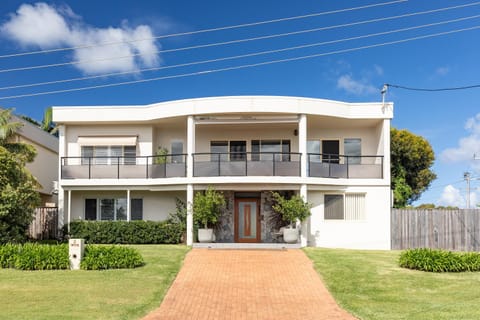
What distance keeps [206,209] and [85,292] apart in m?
9.61

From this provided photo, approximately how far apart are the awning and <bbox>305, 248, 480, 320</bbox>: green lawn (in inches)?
488

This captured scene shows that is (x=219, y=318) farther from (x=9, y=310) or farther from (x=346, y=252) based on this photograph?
(x=346, y=252)

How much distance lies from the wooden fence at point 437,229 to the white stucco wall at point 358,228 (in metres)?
0.58

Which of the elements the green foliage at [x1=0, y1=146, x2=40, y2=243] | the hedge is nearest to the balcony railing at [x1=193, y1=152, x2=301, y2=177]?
the hedge

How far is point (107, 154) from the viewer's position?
1094 inches

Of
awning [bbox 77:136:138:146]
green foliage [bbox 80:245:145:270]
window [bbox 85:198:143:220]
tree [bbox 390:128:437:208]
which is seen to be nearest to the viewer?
green foliage [bbox 80:245:145:270]

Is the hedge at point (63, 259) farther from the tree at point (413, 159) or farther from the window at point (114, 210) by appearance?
the tree at point (413, 159)

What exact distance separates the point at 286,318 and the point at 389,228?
14125mm

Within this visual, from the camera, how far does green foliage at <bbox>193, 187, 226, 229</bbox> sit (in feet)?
77.1

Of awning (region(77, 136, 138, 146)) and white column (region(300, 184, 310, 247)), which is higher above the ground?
awning (region(77, 136, 138, 146))

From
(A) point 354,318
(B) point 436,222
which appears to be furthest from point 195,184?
(A) point 354,318

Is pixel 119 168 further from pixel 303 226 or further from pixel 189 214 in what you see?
pixel 303 226

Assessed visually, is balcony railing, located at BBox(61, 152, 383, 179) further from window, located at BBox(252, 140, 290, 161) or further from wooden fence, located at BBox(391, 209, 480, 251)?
wooden fence, located at BBox(391, 209, 480, 251)

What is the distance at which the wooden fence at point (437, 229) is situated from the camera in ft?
81.6
